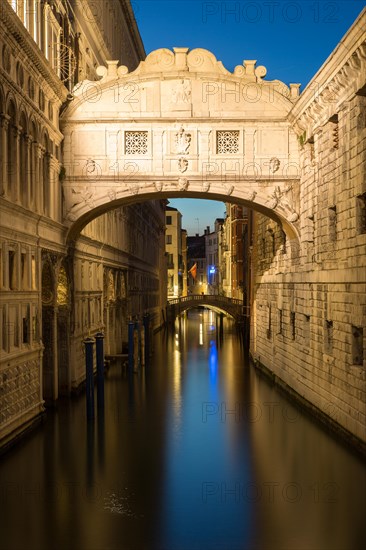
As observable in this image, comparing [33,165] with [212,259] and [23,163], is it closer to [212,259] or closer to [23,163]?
[23,163]

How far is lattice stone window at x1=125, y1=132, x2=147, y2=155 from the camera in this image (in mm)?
19703

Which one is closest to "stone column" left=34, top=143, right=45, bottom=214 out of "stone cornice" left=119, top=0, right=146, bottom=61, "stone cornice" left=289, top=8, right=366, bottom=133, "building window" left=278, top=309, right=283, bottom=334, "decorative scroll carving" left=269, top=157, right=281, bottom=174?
"decorative scroll carving" left=269, top=157, right=281, bottom=174

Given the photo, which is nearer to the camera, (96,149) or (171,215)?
(96,149)

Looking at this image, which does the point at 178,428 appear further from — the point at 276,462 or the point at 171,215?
the point at 171,215

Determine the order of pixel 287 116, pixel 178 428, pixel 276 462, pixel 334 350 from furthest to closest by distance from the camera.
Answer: pixel 287 116 < pixel 178 428 < pixel 334 350 < pixel 276 462

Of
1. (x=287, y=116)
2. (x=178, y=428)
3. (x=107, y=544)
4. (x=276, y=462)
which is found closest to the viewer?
(x=107, y=544)

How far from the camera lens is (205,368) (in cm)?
2952

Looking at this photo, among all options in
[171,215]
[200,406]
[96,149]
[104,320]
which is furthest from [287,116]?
[171,215]

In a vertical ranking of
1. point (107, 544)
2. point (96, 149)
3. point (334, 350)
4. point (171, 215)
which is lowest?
point (107, 544)

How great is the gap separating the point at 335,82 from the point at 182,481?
883 cm

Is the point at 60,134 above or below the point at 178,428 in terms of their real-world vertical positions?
above

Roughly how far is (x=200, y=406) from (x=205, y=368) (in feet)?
30.3

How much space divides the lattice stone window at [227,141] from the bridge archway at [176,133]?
0.03m

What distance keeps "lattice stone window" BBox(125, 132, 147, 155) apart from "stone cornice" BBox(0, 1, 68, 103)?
2.02m
